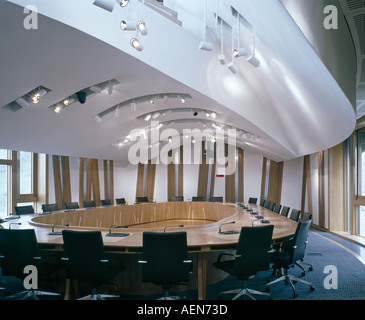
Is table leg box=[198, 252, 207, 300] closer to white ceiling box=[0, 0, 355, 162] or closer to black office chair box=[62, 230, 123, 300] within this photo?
black office chair box=[62, 230, 123, 300]

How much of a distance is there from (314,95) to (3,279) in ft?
19.1

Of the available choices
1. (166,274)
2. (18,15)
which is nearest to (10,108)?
(18,15)

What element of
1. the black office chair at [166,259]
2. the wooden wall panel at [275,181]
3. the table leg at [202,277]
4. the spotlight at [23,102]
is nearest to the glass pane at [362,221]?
the wooden wall panel at [275,181]

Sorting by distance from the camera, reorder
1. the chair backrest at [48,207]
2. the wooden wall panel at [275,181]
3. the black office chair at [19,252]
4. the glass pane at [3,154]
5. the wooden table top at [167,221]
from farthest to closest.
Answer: the wooden wall panel at [275,181], the glass pane at [3,154], the chair backrest at [48,207], the wooden table top at [167,221], the black office chair at [19,252]

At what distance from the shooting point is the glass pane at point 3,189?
10.1 meters

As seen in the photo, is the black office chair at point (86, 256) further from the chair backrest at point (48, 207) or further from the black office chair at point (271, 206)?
the black office chair at point (271, 206)

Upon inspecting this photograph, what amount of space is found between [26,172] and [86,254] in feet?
29.0

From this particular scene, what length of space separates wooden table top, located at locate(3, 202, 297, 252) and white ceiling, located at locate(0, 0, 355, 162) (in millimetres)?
2075

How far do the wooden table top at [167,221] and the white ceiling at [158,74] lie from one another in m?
2.07

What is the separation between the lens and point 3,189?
10.2 meters

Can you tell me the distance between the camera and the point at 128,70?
16.5 feet

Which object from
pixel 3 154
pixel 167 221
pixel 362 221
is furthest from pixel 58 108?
pixel 362 221

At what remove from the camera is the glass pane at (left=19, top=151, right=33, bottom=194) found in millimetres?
10742

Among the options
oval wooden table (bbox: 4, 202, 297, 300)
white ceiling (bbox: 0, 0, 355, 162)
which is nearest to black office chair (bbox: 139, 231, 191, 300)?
oval wooden table (bbox: 4, 202, 297, 300)
